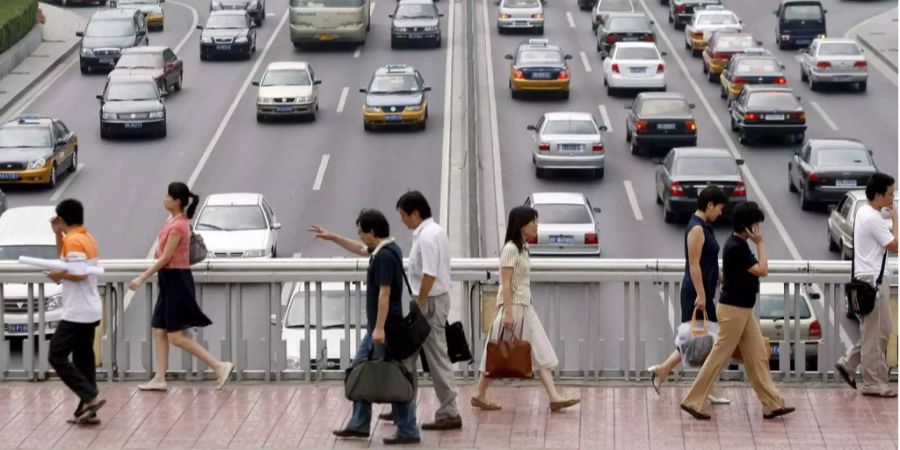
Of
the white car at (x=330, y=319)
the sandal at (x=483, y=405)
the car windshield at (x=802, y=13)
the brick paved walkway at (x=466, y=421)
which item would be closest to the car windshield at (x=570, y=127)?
the car windshield at (x=802, y=13)

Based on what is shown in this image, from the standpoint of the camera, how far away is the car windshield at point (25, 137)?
1714 inches

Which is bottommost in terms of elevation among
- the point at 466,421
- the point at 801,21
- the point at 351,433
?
the point at 801,21

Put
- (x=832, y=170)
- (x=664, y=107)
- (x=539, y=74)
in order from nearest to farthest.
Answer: (x=832, y=170)
(x=664, y=107)
(x=539, y=74)

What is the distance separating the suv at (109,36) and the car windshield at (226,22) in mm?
2597

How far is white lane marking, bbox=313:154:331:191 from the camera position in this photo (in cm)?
4392

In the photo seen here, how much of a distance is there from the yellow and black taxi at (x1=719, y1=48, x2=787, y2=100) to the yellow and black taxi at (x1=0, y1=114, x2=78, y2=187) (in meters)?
20.1

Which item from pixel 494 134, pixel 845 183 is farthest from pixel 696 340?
pixel 494 134

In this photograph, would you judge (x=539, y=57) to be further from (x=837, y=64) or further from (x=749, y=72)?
(x=837, y=64)

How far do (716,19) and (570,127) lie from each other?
20.5 meters

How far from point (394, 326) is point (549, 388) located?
4.63ft

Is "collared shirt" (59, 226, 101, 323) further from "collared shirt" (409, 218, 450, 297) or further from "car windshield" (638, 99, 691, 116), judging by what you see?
"car windshield" (638, 99, 691, 116)

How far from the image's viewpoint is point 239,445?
12.7 meters

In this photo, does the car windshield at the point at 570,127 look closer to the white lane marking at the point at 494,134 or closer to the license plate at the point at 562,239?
the white lane marking at the point at 494,134

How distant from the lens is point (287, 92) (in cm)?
5222
